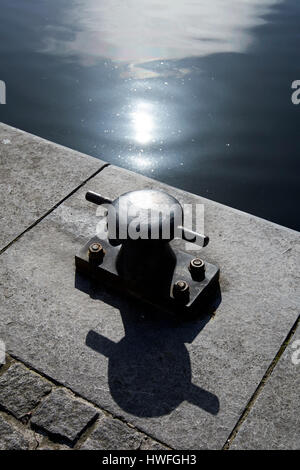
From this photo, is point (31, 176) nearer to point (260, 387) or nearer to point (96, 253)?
point (96, 253)

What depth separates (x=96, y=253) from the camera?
2621 mm

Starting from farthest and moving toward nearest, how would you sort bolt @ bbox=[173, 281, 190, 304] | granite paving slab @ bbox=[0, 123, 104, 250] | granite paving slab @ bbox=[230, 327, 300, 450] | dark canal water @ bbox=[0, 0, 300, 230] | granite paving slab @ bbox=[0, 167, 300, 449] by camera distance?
dark canal water @ bbox=[0, 0, 300, 230] → granite paving slab @ bbox=[0, 123, 104, 250] → bolt @ bbox=[173, 281, 190, 304] → granite paving slab @ bbox=[0, 167, 300, 449] → granite paving slab @ bbox=[230, 327, 300, 450]

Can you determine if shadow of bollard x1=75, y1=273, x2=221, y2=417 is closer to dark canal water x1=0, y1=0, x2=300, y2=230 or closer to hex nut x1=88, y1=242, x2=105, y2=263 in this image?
hex nut x1=88, y1=242, x2=105, y2=263

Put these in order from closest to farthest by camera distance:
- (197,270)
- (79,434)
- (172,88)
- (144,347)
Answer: (79,434) < (144,347) < (197,270) < (172,88)

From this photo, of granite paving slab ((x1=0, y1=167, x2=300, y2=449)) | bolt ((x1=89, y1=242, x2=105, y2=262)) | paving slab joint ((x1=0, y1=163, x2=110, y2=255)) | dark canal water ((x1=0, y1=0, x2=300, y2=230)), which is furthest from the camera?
dark canal water ((x1=0, y1=0, x2=300, y2=230))

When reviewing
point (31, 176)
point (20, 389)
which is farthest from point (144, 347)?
point (31, 176)

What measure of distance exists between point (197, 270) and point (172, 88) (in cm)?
337

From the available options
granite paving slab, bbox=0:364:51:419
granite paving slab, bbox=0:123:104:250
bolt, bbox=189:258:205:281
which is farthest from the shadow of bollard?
granite paving slab, bbox=0:123:104:250

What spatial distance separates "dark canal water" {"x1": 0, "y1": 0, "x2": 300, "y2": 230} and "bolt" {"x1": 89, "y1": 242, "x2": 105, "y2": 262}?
6.85 ft

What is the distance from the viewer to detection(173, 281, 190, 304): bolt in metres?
2.46

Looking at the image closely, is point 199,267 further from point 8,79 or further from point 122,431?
point 8,79

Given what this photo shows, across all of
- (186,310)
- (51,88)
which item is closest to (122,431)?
(186,310)

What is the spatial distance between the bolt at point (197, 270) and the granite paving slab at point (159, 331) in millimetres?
161

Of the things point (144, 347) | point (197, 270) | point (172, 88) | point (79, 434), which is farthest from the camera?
point (172, 88)
